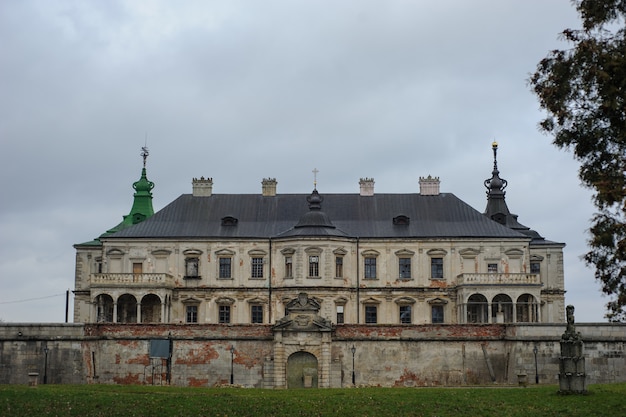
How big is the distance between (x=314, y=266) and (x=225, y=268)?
18.8 feet

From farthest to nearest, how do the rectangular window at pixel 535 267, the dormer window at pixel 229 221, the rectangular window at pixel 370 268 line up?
the rectangular window at pixel 535 267
the dormer window at pixel 229 221
the rectangular window at pixel 370 268

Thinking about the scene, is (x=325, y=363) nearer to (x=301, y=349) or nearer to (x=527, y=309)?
(x=301, y=349)

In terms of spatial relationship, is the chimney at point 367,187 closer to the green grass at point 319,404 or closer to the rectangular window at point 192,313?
the rectangular window at point 192,313

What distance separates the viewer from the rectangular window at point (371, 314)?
192 ft

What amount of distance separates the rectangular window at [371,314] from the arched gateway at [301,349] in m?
15.4

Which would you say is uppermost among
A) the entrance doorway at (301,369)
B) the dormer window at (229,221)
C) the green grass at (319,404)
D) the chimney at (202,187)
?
the chimney at (202,187)

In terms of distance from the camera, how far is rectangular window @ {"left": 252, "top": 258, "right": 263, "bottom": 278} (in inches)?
2335

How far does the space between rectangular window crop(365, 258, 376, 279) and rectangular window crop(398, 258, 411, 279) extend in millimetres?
1617

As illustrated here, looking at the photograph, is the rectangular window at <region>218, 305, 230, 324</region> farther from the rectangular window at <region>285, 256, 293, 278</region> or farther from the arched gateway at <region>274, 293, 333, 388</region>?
the arched gateway at <region>274, 293, 333, 388</region>

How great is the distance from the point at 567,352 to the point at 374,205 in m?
32.4

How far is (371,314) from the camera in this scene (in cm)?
5872

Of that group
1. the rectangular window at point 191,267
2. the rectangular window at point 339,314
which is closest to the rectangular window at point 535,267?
the rectangular window at point 339,314

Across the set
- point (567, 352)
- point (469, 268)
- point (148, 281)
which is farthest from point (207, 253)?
point (567, 352)

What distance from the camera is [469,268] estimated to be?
5906cm
